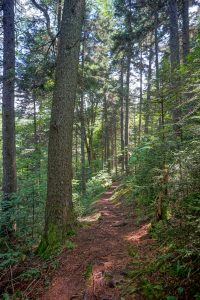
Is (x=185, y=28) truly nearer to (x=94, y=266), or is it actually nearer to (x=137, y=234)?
(x=137, y=234)

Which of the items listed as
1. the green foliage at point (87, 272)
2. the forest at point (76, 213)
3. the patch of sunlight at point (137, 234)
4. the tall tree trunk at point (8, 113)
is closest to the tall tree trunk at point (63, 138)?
the forest at point (76, 213)

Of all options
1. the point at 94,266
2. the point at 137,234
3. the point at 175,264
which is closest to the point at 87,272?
the point at 94,266

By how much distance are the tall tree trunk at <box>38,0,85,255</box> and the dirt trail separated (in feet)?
1.47

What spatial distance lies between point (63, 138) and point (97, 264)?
94.9 inches

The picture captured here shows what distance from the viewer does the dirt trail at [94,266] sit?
3490 mm

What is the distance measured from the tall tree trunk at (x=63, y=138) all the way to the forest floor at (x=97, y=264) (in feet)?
1.41

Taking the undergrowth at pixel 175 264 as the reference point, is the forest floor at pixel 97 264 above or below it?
below

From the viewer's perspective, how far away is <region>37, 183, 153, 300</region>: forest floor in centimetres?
345

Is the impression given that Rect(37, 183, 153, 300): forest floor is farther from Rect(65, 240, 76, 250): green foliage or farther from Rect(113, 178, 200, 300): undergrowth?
Rect(113, 178, 200, 300): undergrowth

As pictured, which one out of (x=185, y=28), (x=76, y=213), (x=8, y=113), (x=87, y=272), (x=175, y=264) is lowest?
(x=87, y=272)

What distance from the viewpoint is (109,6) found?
15672 millimetres

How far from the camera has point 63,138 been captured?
5.24 metres

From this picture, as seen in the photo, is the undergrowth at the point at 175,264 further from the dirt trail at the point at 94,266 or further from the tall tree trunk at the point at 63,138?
the tall tree trunk at the point at 63,138

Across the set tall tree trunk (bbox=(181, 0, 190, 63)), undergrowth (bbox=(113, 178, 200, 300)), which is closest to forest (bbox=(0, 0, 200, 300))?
undergrowth (bbox=(113, 178, 200, 300))
